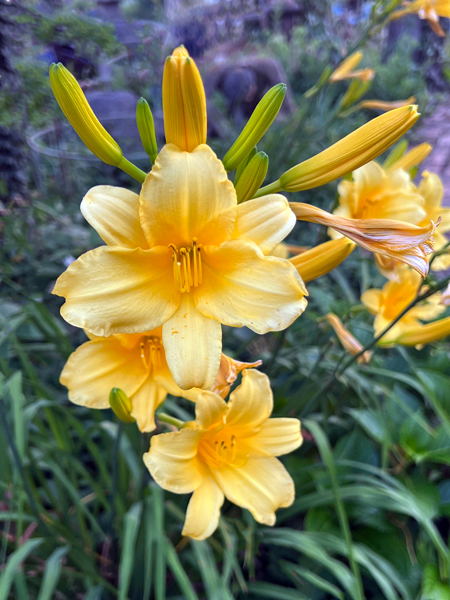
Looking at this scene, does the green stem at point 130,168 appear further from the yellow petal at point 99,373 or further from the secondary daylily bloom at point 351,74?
the secondary daylily bloom at point 351,74

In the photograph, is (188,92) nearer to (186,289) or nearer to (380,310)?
(186,289)

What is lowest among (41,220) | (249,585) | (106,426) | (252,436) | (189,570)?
(189,570)

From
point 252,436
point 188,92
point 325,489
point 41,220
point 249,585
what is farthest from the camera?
point 41,220

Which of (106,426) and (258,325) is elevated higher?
(258,325)

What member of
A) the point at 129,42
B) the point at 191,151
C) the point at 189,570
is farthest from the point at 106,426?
the point at 129,42

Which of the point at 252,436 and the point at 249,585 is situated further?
the point at 249,585

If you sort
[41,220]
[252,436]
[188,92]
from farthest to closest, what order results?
[41,220] < [252,436] < [188,92]

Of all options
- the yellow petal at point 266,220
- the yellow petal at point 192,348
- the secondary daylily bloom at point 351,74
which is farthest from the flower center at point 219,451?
the secondary daylily bloom at point 351,74

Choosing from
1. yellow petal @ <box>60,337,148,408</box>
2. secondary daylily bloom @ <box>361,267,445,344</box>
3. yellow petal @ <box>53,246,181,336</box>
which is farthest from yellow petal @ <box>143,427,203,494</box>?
secondary daylily bloom @ <box>361,267,445,344</box>
